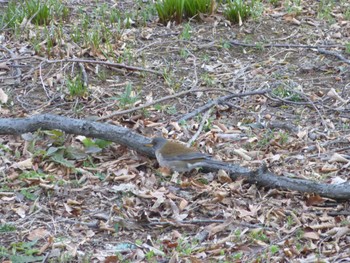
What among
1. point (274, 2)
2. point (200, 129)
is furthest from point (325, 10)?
point (200, 129)

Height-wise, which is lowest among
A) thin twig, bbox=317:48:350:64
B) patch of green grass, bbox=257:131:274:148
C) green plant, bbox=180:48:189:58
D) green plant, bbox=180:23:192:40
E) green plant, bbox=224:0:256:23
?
patch of green grass, bbox=257:131:274:148

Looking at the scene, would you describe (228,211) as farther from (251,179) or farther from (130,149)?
(130,149)

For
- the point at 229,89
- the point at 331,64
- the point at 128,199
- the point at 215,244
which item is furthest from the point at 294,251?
the point at 331,64

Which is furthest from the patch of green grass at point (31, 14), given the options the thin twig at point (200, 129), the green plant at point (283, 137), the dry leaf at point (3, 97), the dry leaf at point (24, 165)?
the green plant at point (283, 137)

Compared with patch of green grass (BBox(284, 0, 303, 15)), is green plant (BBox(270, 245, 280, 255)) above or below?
below

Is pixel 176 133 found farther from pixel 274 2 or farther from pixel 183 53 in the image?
pixel 274 2

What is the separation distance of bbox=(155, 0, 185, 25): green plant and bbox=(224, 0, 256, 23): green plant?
499mm

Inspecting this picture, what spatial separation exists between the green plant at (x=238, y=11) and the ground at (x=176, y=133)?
0.34ft

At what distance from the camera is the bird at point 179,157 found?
4900 mm

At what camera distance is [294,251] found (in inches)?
163

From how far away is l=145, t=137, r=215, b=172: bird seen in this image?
4.90 m

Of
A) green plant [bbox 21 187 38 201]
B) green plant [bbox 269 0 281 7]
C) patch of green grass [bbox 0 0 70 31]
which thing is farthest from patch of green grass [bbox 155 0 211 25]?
green plant [bbox 21 187 38 201]

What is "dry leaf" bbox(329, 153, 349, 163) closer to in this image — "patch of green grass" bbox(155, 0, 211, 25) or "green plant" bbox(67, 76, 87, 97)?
"green plant" bbox(67, 76, 87, 97)

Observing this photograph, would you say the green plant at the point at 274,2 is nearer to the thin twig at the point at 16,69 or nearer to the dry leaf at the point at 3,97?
the thin twig at the point at 16,69
